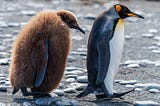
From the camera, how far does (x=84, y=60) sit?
6.60 metres

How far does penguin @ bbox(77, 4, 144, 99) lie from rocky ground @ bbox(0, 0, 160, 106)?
0.36ft

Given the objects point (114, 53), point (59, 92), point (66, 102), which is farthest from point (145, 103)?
point (59, 92)

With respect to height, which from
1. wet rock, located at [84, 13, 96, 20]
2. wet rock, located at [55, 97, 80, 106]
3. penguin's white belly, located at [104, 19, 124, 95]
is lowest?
wet rock, located at [84, 13, 96, 20]

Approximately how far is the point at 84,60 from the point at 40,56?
204 centimetres

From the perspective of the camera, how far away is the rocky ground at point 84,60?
4785 mm

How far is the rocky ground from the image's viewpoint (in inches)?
188

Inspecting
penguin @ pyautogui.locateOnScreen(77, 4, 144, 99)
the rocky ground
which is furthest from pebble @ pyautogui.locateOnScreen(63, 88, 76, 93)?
penguin @ pyautogui.locateOnScreen(77, 4, 144, 99)

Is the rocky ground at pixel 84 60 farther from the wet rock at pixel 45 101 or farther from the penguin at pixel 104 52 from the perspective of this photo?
the penguin at pixel 104 52

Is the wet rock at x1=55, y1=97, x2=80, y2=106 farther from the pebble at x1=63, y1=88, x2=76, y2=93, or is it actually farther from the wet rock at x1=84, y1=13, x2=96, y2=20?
the wet rock at x1=84, y1=13, x2=96, y2=20

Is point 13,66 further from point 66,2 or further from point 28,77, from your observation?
point 66,2

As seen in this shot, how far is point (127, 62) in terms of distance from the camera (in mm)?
6574

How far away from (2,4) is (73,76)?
7425 millimetres

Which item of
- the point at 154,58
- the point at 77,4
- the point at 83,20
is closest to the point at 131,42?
the point at 154,58

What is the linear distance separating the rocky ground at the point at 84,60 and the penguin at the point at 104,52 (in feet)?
0.36
